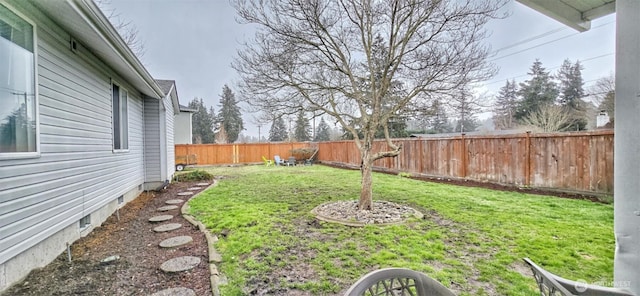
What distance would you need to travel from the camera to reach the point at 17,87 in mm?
2611

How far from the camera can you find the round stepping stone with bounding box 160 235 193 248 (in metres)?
3.54

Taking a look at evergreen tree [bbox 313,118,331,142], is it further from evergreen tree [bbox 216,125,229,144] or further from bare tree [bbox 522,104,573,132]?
bare tree [bbox 522,104,573,132]

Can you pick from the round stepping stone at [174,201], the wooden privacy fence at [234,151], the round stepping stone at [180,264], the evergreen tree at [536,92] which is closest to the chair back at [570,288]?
the round stepping stone at [180,264]

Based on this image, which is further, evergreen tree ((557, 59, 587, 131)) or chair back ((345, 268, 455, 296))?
evergreen tree ((557, 59, 587, 131))

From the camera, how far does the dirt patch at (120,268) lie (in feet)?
8.18

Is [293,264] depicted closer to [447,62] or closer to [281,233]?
[281,233]

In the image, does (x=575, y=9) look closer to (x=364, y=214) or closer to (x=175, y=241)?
(x=364, y=214)

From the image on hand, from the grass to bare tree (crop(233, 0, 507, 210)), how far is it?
1.33 metres

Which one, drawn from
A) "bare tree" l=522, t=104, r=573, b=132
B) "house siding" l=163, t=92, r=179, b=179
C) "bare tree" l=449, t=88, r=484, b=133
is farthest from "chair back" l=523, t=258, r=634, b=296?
"bare tree" l=522, t=104, r=573, b=132

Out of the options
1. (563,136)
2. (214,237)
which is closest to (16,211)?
(214,237)

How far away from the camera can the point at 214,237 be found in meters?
3.79

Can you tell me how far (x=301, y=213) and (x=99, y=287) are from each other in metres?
3.00

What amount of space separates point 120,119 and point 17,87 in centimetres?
342

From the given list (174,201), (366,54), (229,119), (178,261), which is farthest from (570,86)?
(229,119)
